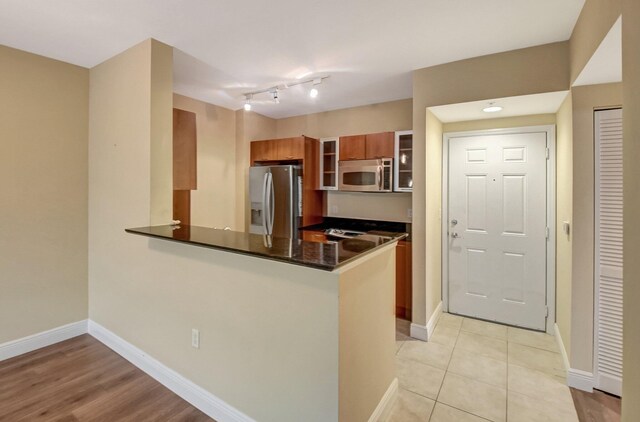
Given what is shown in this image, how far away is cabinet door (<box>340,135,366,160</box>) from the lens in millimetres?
3836

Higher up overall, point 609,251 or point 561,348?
point 609,251

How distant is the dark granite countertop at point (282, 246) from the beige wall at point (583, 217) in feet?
4.58

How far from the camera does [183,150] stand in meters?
2.82

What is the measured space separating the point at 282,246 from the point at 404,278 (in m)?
2.22

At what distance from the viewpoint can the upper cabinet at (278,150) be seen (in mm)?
4012

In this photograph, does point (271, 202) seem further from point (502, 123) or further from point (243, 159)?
point (502, 123)

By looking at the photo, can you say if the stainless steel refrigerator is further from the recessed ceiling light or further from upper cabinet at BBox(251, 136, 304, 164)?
the recessed ceiling light

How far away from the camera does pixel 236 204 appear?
4422 mm

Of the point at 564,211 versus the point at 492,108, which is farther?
the point at 492,108

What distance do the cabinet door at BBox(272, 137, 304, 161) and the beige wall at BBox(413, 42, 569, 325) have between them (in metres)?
1.60

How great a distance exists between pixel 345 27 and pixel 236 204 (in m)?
2.92

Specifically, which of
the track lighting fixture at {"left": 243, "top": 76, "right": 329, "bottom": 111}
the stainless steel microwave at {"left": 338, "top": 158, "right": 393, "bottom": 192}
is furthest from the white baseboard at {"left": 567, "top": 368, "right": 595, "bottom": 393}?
the track lighting fixture at {"left": 243, "top": 76, "right": 329, "bottom": 111}

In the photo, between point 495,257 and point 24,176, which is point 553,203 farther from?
point 24,176

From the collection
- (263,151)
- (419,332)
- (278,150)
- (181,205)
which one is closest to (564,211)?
(419,332)
